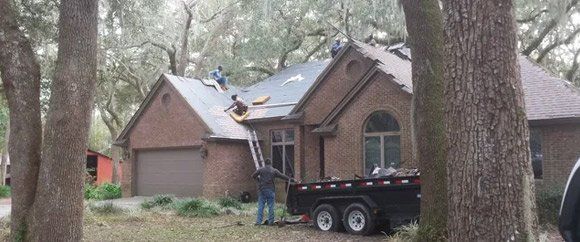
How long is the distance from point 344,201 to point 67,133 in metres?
7.14

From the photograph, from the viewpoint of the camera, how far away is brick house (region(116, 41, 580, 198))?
54.7 feet

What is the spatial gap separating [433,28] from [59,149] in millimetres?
5864

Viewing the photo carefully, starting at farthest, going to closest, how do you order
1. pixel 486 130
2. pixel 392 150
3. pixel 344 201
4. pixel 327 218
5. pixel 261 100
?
pixel 261 100 < pixel 392 150 < pixel 327 218 < pixel 344 201 < pixel 486 130

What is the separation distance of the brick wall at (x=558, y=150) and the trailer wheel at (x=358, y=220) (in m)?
6.42

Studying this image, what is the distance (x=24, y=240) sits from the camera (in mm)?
8883

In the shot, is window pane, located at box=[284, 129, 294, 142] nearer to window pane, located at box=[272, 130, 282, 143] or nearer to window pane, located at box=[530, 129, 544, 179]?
window pane, located at box=[272, 130, 282, 143]

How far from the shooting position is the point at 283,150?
2361cm

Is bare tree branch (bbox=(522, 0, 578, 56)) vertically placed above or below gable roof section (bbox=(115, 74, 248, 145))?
above

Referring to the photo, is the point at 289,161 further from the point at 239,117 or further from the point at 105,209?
the point at 105,209

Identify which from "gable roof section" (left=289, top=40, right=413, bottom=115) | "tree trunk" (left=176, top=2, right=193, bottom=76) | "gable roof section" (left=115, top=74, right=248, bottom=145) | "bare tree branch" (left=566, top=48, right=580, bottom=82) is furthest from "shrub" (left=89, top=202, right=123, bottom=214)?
"bare tree branch" (left=566, top=48, right=580, bottom=82)

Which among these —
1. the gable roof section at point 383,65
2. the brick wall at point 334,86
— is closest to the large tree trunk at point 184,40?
the gable roof section at point 383,65

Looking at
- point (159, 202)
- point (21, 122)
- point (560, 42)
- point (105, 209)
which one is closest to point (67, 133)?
point (21, 122)

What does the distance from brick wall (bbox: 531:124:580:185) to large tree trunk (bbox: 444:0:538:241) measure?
12755 millimetres

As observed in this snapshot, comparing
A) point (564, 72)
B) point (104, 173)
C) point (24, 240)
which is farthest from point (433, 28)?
point (104, 173)
